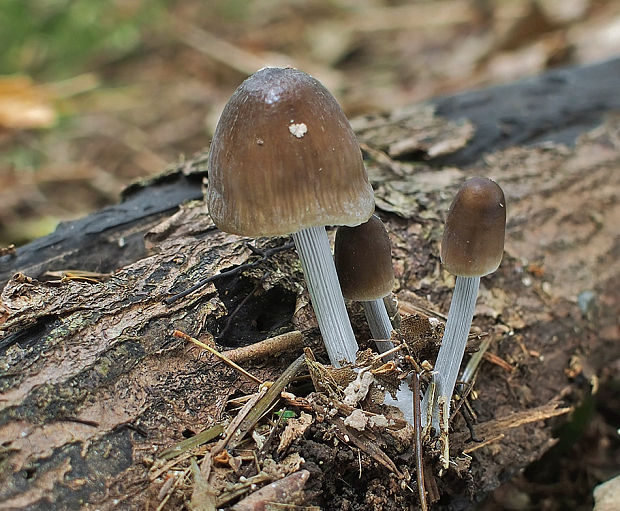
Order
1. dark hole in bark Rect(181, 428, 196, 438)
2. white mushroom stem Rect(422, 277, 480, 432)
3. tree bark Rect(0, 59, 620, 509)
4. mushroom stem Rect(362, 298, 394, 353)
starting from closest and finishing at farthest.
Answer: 1. tree bark Rect(0, 59, 620, 509)
2. dark hole in bark Rect(181, 428, 196, 438)
3. white mushroom stem Rect(422, 277, 480, 432)
4. mushroom stem Rect(362, 298, 394, 353)

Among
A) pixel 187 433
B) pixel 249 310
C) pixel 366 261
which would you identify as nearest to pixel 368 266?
pixel 366 261

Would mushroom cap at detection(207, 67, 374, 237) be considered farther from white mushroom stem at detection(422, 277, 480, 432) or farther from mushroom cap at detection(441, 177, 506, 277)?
white mushroom stem at detection(422, 277, 480, 432)

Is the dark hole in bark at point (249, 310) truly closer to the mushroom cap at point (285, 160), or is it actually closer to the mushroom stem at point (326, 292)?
the mushroom stem at point (326, 292)

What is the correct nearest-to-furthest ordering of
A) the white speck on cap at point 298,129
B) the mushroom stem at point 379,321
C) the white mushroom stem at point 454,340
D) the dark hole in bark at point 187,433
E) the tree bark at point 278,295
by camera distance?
the white speck on cap at point 298,129 → the tree bark at point 278,295 → the dark hole in bark at point 187,433 → the white mushroom stem at point 454,340 → the mushroom stem at point 379,321

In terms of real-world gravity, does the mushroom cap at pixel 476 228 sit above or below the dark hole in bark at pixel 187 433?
above

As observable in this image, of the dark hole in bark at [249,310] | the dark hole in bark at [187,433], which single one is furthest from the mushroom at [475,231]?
the dark hole in bark at [187,433]

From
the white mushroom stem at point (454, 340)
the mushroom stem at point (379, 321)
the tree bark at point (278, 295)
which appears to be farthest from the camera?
the mushroom stem at point (379, 321)

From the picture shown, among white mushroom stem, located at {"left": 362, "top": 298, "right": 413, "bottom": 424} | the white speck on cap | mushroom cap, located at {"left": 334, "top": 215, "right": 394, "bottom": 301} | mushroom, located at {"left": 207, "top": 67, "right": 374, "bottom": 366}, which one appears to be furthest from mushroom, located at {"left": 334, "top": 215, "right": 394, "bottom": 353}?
the white speck on cap
